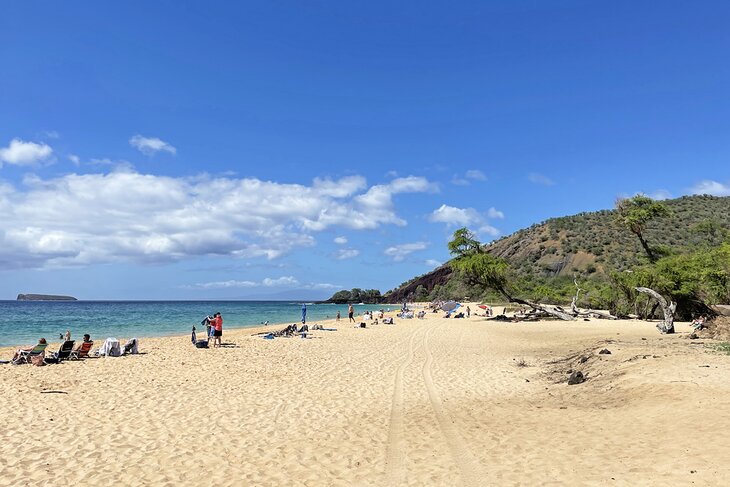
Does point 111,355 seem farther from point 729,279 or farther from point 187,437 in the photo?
point 729,279

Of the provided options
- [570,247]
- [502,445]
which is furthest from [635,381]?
[570,247]

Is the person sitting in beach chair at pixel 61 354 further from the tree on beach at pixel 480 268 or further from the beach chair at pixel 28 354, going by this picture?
the tree on beach at pixel 480 268

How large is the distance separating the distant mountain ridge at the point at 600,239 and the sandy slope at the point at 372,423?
156 ft

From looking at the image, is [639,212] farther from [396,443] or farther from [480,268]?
[396,443]

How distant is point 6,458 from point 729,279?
34083 mm

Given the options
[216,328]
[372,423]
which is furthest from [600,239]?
[372,423]

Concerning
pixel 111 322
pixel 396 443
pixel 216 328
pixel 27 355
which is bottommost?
pixel 396 443

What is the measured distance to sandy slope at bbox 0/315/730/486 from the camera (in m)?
6.57

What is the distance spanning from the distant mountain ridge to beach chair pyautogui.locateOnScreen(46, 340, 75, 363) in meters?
50.4

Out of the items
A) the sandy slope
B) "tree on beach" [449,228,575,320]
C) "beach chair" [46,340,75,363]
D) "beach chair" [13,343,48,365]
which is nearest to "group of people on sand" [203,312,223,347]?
the sandy slope

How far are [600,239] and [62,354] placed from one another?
294 ft

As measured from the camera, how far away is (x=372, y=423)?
30.8 ft

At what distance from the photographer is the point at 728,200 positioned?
83.4 metres

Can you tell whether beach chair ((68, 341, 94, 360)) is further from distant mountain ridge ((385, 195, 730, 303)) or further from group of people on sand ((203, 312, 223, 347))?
distant mountain ridge ((385, 195, 730, 303))
